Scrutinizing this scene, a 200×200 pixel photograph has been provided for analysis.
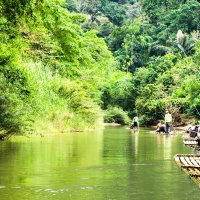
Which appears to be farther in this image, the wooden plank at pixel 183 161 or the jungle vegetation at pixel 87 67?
the jungle vegetation at pixel 87 67

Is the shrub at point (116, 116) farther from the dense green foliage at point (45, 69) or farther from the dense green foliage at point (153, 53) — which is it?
the dense green foliage at point (45, 69)

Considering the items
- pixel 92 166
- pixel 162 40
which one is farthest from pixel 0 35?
pixel 162 40

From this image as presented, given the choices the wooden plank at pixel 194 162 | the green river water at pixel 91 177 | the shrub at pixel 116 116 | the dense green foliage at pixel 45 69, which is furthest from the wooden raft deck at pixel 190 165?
the shrub at pixel 116 116

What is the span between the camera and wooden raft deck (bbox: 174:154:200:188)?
1075 centimetres

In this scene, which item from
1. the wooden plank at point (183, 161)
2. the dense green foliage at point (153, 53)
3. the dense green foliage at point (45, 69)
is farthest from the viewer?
the dense green foliage at point (153, 53)

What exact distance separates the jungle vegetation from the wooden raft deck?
15.6 ft

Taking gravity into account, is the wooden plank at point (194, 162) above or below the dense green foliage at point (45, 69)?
below

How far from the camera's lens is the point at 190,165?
12328mm

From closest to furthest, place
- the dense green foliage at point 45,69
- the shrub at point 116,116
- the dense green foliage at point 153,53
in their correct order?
the dense green foliage at point 45,69
the dense green foliage at point 153,53
the shrub at point 116,116

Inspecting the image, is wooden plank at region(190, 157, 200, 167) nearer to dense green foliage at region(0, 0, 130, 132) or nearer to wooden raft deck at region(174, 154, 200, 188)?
wooden raft deck at region(174, 154, 200, 188)

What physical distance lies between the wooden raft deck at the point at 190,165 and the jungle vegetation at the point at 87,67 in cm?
474

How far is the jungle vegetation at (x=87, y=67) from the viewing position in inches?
775

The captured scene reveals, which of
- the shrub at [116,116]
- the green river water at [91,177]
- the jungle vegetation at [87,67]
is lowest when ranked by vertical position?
the green river water at [91,177]

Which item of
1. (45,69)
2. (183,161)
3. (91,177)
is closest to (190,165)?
(183,161)
